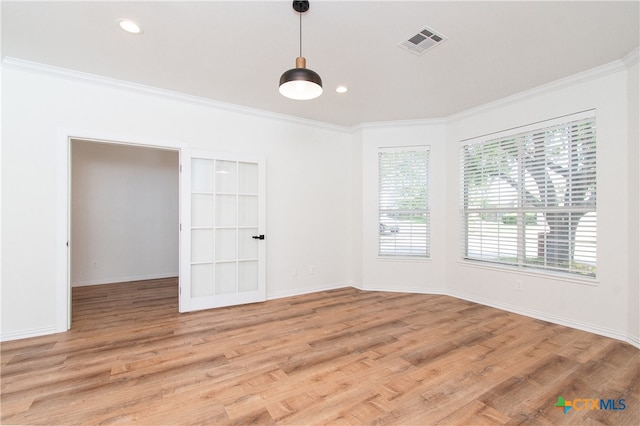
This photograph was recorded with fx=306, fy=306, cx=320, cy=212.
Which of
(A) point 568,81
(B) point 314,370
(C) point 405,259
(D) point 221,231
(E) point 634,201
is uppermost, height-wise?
(A) point 568,81

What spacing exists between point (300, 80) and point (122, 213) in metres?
5.43

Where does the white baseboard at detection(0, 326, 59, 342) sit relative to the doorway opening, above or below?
below

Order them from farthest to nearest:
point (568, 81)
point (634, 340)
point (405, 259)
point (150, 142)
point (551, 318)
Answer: point (405, 259), point (150, 142), point (551, 318), point (568, 81), point (634, 340)

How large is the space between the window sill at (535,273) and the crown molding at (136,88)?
330cm

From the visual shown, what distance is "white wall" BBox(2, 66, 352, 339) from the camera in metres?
3.12

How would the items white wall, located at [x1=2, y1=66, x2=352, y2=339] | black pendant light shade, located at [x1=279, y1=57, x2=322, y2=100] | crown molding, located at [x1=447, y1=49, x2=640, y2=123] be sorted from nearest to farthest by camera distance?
1. black pendant light shade, located at [x1=279, y1=57, x2=322, y2=100]
2. crown molding, located at [x1=447, y1=49, x2=640, y2=123]
3. white wall, located at [x1=2, y1=66, x2=352, y2=339]

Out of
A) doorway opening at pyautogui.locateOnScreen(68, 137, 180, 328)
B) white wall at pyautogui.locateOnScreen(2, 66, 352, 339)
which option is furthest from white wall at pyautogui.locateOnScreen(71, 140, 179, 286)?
white wall at pyautogui.locateOnScreen(2, 66, 352, 339)

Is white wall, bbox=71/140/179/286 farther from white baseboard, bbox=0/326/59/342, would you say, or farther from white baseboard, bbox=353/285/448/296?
white baseboard, bbox=353/285/448/296

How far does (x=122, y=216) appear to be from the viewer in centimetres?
597

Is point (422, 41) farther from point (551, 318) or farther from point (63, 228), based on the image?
point (63, 228)

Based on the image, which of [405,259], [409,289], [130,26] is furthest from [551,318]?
[130,26]

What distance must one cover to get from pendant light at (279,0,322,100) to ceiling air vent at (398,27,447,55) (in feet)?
3.31

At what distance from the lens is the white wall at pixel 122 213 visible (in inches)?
220

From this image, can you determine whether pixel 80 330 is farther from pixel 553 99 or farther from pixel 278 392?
pixel 553 99
